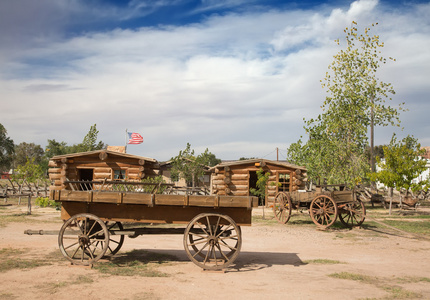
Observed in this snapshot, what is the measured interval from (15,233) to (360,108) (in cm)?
2718

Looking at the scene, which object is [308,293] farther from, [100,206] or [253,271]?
[100,206]

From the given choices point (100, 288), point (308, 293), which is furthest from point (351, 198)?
point (100, 288)

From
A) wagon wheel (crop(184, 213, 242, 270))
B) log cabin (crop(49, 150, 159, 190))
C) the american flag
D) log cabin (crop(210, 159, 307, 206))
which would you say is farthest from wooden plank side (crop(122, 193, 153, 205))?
the american flag

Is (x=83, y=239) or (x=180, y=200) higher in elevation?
(x=180, y=200)

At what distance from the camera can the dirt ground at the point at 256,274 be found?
19.1ft

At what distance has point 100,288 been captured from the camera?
595 cm

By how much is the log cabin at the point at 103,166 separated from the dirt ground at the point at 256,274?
9354 millimetres

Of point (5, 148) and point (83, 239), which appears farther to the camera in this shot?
point (5, 148)

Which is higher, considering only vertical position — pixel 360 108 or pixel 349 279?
pixel 360 108

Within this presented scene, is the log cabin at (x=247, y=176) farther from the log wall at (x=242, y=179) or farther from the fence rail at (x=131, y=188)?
the fence rail at (x=131, y=188)

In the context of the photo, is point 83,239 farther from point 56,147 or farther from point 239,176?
point 56,147

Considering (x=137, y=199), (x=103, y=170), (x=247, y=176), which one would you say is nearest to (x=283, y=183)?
(x=247, y=176)

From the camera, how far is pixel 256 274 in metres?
7.20

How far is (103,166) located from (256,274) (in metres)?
15.6
